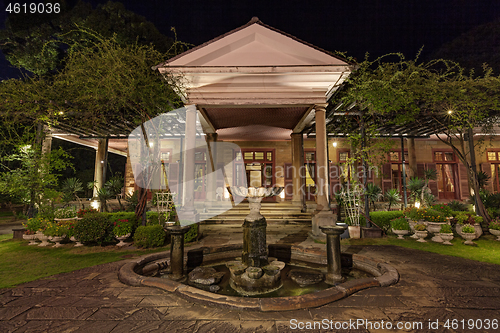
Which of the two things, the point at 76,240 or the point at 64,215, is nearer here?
the point at 76,240

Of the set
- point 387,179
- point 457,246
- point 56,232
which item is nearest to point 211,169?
point 56,232

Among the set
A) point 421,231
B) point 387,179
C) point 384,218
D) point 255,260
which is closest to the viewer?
point 255,260

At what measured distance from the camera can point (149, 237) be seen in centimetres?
598

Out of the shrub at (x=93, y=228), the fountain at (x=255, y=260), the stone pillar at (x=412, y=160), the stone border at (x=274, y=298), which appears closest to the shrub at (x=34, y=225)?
the shrub at (x=93, y=228)

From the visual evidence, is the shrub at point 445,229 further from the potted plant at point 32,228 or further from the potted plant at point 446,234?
the potted plant at point 32,228

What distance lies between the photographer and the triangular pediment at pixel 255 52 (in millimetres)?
6410

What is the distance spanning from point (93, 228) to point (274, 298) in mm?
5602

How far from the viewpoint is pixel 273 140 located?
13.5 metres

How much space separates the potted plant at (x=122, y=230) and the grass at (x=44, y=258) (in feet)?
0.92

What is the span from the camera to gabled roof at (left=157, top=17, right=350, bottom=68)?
6391 millimetres

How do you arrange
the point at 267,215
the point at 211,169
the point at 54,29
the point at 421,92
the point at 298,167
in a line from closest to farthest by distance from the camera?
the point at 421,92
the point at 267,215
the point at 298,167
the point at 211,169
the point at 54,29

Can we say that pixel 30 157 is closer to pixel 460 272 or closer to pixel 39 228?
pixel 39 228

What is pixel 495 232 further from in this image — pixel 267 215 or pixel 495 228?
pixel 267 215

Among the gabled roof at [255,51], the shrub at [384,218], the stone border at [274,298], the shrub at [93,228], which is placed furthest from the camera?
the shrub at [384,218]
